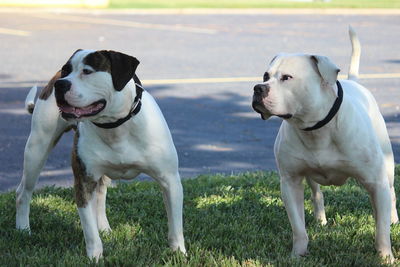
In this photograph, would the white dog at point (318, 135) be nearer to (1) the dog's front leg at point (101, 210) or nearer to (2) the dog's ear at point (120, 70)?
(2) the dog's ear at point (120, 70)

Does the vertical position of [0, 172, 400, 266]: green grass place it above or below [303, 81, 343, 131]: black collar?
below

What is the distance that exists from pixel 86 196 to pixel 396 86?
29.6 ft

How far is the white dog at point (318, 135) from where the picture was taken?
4.68 m

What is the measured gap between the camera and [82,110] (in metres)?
4.65

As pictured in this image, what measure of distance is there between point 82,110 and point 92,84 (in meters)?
0.17

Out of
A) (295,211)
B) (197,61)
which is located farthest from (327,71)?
(197,61)

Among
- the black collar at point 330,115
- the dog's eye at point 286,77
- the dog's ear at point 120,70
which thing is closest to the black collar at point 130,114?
the dog's ear at point 120,70

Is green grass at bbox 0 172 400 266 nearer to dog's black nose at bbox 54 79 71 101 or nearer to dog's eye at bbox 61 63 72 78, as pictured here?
dog's black nose at bbox 54 79 71 101

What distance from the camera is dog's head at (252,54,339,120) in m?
4.65

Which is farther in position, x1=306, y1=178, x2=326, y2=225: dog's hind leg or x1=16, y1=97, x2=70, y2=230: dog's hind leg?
x1=306, y1=178, x2=326, y2=225: dog's hind leg

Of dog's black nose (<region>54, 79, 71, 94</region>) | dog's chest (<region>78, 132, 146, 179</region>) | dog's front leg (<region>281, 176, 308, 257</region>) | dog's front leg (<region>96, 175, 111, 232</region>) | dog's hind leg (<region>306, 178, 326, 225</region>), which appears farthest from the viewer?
dog's hind leg (<region>306, 178, 326, 225</region>)

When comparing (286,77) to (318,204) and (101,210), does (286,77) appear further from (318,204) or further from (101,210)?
(101,210)

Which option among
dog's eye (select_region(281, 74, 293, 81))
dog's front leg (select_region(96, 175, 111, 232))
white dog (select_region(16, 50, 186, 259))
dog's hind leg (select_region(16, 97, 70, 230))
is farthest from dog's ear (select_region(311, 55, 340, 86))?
dog's front leg (select_region(96, 175, 111, 232))

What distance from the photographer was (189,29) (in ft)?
73.1
